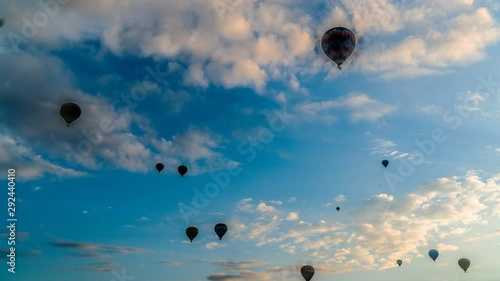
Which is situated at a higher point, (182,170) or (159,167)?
(159,167)

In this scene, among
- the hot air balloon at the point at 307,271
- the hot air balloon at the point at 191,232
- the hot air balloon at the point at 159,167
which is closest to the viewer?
the hot air balloon at the point at 191,232

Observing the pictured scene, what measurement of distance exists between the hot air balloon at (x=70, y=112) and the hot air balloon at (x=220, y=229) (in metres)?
33.1

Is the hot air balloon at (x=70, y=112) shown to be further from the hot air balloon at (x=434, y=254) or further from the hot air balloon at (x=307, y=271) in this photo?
the hot air balloon at (x=434, y=254)

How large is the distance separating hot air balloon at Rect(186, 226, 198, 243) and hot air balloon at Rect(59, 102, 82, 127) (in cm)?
3048

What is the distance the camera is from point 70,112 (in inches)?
2007

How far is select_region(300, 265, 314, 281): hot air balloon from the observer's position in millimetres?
75125

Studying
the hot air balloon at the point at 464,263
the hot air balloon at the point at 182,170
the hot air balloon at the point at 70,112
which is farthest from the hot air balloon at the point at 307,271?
the hot air balloon at the point at 70,112

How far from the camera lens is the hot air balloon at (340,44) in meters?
53.4

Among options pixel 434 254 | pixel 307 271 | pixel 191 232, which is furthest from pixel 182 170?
pixel 434 254

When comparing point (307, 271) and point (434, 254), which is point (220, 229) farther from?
point (434, 254)

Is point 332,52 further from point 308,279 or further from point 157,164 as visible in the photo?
point 308,279

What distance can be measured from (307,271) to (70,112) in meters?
52.5

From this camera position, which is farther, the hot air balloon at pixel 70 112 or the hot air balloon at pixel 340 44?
the hot air balloon at pixel 340 44

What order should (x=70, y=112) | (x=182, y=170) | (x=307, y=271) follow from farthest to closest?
(x=307, y=271), (x=182, y=170), (x=70, y=112)
